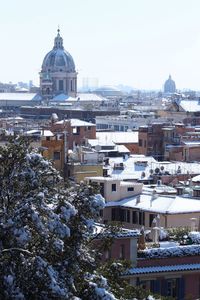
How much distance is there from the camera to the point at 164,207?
4316 cm

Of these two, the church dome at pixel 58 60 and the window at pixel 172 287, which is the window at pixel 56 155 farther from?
the church dome at pixel 58 60

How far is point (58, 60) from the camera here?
633ft

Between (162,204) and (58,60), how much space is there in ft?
493

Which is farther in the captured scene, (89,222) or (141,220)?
(141,220)

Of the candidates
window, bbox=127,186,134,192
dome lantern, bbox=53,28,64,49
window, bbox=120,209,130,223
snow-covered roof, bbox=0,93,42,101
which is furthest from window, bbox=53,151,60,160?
dome lantern, bbox=53,28,64,49

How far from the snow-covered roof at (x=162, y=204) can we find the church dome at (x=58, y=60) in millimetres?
148150

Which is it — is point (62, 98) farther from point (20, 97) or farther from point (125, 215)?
point (125, 215)

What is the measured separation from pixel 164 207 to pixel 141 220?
1.06m

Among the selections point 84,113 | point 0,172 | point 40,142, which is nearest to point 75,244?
point 0,172

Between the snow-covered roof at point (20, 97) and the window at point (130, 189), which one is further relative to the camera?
the snow-covered roof at point (20, 97)

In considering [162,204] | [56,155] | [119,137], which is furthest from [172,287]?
[119,137]

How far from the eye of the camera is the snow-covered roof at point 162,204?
140 ft

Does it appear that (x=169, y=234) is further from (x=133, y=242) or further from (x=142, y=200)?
(x=142, y=200)

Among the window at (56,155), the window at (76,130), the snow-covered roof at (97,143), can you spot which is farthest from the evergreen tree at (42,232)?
the window at (76,130)
